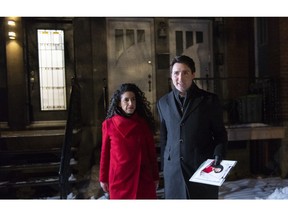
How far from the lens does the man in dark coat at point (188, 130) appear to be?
2094 mm

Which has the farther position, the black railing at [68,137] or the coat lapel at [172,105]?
the black railing at [68,137]

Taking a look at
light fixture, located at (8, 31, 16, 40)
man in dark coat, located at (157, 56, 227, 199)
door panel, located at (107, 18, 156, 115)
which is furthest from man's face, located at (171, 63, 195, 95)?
light fixture, located at (8, 31, 16, 40)

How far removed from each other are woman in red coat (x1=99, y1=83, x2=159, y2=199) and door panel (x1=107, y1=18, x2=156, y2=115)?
565 mm

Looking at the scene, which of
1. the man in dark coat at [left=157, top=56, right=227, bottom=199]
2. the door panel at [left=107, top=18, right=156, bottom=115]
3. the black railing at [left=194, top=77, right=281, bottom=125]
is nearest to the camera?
the man in dark coat at [left=157, top=56, right=227, bottom=199]

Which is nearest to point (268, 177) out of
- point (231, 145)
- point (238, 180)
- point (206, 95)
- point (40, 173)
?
point (238, 180)

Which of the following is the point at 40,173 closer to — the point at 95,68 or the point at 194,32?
the point at 95,68

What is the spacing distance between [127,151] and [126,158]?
0.19ft

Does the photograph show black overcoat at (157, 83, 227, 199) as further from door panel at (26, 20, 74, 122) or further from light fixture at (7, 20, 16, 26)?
light fixture at (7, 20, 16, 26)

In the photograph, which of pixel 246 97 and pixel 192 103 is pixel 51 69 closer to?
pixel 192 103

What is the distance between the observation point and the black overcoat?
2.09 m

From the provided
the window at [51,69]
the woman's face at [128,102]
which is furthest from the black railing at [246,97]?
the window at [51,69]

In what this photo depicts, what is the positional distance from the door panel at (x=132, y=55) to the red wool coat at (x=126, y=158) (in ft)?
2.12

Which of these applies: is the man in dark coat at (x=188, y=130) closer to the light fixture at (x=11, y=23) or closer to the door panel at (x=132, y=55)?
the door panel at (x=132, y=55)

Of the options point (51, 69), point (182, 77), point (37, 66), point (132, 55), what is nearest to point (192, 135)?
point (182, 77)
